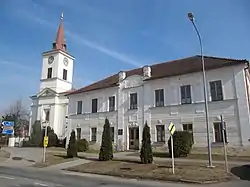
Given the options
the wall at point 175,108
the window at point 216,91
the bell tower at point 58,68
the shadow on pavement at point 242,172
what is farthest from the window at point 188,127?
the bell tower at point 58,68

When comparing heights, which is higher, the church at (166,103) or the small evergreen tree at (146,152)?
the church at (166,103)

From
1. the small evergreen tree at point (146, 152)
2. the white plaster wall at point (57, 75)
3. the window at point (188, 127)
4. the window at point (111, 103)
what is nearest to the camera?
the small evergreen tree at point (146, 152)

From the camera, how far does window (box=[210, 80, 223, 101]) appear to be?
2534 cm

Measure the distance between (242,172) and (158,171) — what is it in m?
4.79

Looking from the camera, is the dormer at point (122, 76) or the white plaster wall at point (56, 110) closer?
the dormer at point (122, 76)

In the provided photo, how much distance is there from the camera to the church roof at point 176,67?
85.9 ft

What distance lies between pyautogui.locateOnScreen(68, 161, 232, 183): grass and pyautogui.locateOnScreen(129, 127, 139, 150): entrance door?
10.9 metres

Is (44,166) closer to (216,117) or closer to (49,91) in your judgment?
(216,117)

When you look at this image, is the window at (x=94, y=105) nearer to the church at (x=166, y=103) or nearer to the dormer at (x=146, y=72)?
the church at (x=166, y=103)

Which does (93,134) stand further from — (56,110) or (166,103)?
(56,110)

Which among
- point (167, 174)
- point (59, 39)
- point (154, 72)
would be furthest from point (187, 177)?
point (59, 39)

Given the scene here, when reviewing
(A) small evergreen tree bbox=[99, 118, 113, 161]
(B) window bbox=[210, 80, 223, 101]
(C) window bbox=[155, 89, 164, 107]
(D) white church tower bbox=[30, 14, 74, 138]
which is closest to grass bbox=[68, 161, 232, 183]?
(A) small evergreen tree bbox=[99, 118, 113, 161]

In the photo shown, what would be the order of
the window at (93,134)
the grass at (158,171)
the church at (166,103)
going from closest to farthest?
the grass at (158,171), the church at (166,103), the window at (93,134)

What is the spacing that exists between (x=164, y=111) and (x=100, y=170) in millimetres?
12762
